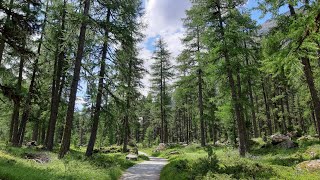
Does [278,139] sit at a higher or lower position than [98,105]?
lower

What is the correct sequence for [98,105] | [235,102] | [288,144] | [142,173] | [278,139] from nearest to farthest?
[142,173] < [98,105] < [235,102] < [288,144] < [278,139]

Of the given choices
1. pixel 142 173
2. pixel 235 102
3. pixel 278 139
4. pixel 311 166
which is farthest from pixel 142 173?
pixel 278 139

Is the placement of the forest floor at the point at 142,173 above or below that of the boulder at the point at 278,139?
below

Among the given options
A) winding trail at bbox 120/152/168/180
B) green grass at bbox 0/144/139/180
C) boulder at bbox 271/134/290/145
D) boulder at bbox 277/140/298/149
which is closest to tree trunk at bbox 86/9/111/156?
green grass at bbox 0/144/139/180

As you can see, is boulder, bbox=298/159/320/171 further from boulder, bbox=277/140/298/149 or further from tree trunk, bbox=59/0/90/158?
tree trunk, bbox=59/0/90/158

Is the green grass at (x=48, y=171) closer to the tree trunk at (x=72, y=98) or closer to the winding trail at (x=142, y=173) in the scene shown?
the winding trail at (x=142, y=173)

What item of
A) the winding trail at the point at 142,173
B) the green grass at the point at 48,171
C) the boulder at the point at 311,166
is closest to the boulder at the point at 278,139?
the boulder at the point at 311,166

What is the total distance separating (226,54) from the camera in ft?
57.1

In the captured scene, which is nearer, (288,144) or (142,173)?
(142,173)

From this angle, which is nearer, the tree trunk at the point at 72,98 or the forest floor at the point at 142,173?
the forest floor at the point at 142,173

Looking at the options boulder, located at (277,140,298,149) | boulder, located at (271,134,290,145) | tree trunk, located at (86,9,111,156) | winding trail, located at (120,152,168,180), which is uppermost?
tree trunk, located at (86,9,111,156)

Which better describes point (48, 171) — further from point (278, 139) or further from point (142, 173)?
point (278, 139)

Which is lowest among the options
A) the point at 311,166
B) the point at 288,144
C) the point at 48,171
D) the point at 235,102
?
the point at 48,171

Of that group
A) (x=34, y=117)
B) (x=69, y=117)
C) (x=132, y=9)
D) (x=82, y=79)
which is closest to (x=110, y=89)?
(x=82, y=79)
